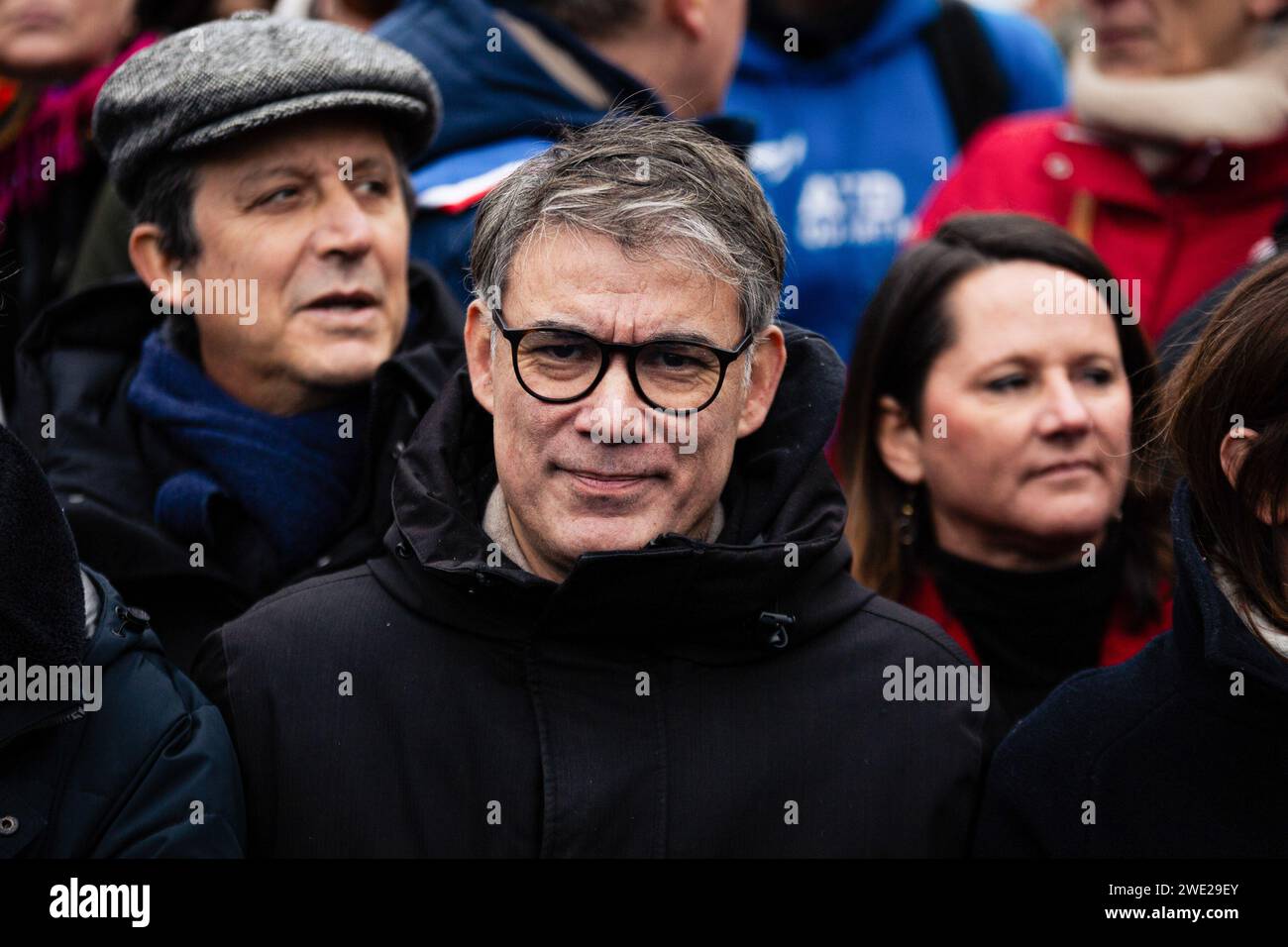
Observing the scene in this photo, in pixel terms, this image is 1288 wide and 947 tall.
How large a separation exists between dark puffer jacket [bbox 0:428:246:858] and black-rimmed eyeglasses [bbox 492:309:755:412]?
2.49 feet

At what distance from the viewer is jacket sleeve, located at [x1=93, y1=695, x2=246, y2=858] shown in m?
2.51

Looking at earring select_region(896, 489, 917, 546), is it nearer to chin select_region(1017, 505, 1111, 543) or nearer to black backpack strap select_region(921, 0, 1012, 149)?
chin select_region(1017, 505, 1111, 543)

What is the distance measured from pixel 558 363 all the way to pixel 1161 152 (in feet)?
7.90

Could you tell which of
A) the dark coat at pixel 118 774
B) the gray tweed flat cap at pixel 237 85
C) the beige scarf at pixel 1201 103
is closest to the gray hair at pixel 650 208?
the gray tweed flat cap at pixel 237 85

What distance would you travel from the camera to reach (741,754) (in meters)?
2.76

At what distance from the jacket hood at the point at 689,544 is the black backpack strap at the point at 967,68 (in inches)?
94.9

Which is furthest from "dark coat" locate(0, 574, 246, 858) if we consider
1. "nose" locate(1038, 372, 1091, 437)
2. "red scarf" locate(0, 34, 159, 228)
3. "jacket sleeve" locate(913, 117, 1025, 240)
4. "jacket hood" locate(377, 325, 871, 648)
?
"jacket sleeve" locate(913, 117, 1025, 240)

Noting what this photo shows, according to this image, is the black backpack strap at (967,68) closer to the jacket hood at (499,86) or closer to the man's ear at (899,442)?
the jacket hood at (499,86)

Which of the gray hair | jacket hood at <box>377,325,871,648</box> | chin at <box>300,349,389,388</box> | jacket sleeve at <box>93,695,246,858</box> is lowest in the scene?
jacket sleeve at <box>93,695,246,858</box>

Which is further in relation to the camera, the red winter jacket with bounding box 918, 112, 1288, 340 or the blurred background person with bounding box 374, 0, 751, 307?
the red winter jacket with bounding box 918, 112, 1288, 340

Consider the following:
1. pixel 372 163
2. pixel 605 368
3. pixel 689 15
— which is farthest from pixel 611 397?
pixel 689 15

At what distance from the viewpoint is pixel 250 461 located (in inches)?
135

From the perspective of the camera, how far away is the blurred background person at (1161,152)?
4.46 metres
